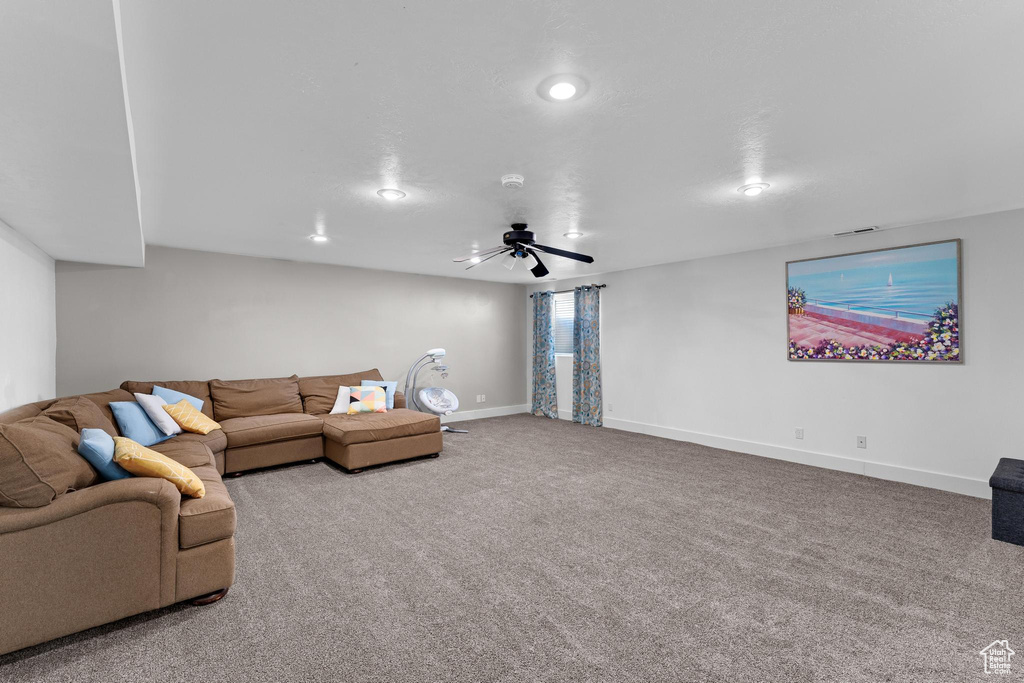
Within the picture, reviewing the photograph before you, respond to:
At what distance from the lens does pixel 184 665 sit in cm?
195

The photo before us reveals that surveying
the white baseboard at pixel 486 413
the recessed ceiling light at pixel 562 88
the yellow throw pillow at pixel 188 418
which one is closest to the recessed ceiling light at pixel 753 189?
the recessed ceiling light at pixel 562 88

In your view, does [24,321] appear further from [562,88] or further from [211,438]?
[562,88]

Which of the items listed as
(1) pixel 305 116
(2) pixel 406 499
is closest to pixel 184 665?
(2) pixel 406 499

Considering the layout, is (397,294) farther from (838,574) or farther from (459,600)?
(838,574)

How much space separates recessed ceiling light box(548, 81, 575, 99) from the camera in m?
1.91

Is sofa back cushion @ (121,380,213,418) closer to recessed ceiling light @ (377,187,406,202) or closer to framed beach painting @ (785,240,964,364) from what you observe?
recessed ceiling light @ (377,187,406,202)

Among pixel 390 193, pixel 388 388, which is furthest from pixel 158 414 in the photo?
pixel 390 193

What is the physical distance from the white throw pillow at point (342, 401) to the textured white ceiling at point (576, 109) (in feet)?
8.27

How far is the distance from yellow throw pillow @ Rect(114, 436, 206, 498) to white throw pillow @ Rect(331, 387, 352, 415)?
3.07m

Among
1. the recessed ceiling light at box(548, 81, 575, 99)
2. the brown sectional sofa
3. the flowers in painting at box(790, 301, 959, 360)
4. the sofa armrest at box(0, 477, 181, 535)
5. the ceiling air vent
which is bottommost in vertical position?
the brown sectional sofa

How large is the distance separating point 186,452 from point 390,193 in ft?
8.29

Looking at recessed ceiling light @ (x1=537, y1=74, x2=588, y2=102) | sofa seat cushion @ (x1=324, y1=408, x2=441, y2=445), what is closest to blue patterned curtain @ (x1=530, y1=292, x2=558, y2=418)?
sofa seat cushion @ (x1=324, y1=408, x2=441, y2=445)

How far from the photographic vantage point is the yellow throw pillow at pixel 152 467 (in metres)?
2.43

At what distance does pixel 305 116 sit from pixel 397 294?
15.9 feet
